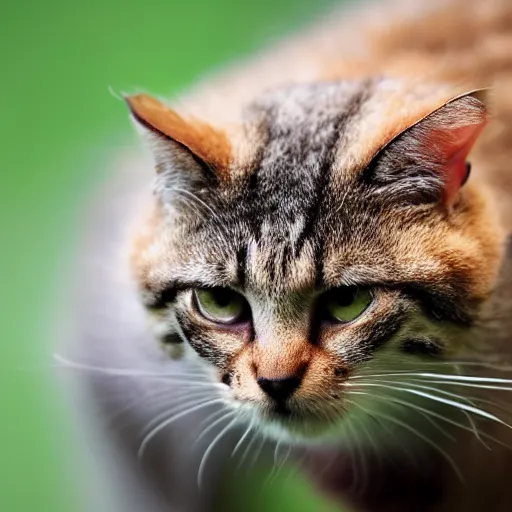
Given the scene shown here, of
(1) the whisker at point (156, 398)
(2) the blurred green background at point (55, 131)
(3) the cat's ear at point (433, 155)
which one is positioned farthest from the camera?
(2) the blurred green background at point (55, 131)

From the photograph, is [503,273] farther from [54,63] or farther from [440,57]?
[54,63]

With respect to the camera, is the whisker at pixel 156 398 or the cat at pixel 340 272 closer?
the cat at pixel 340 272

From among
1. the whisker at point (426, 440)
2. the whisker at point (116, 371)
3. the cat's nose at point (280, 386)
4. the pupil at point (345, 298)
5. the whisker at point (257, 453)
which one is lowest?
the whisker at point (257, 453)

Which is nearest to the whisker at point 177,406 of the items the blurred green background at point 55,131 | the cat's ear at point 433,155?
the blurred green background at point 55,131

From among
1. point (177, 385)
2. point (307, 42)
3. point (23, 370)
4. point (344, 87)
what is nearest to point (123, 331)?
point (177, 385)

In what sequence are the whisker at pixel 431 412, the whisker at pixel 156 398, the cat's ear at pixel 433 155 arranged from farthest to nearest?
the whisker at pixel 156 398 → the whisker at pixel 431 412 → the cat's ear at pixel 433 155

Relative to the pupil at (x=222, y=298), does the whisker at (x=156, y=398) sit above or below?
below

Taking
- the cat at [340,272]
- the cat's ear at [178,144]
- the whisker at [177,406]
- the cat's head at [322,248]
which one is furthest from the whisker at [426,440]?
the cat's ear at [178,144]

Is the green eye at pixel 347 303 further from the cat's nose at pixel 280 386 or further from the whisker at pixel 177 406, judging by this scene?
the whisker at pixel 177 406
